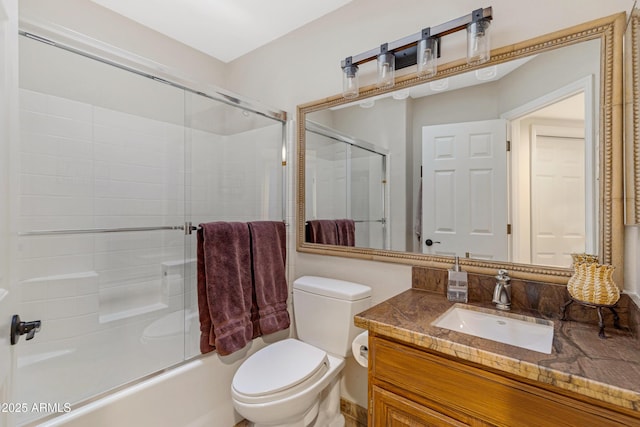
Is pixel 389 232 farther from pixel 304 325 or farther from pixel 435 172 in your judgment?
pixel 304 325

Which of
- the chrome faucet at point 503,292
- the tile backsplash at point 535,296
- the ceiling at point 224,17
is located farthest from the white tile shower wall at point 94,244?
the chrome faucet at point 503,292

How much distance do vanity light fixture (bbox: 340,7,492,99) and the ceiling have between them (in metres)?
0.48

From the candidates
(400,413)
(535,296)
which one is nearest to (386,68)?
(535,296)

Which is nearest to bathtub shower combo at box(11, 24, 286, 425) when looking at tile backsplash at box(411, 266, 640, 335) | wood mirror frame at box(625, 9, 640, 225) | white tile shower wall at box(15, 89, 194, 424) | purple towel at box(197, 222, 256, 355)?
white tile shower wall at box(15, 89, 194, 424)

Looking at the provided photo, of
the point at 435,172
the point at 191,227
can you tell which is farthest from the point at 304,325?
the point at 435,172

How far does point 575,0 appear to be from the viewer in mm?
1146

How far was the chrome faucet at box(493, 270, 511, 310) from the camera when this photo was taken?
1178 mm

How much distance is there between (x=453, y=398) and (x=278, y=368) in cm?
82

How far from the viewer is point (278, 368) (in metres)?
1.41

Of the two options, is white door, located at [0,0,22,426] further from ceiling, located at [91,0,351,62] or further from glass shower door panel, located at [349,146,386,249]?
glass shower door panel, located at [349,146,386,249]

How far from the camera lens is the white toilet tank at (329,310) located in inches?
60.5

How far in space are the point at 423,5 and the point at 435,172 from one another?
0.84 m

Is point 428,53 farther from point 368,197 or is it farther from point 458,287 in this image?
point 458,287

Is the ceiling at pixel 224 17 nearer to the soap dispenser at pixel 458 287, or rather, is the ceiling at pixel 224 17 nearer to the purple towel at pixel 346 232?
the purple towel at pixel 346 232
